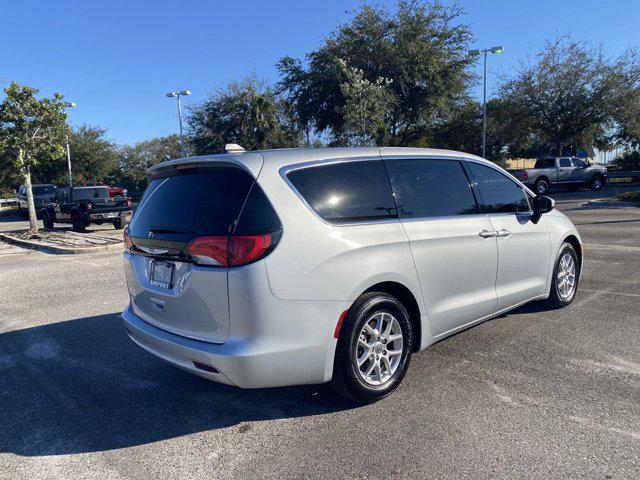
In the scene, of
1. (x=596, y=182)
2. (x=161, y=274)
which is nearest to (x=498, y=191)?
(x=161, y=274)

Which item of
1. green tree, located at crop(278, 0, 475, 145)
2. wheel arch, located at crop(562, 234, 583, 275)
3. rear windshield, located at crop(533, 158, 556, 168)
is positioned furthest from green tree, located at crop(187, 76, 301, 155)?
wheel arch, located at crop(562, 234, 583, 275)

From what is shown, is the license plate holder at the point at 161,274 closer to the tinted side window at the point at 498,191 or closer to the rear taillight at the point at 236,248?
the rear taillight at the point at 236,248

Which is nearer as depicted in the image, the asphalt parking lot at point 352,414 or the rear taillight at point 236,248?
the asphalt parking lot at point 352,414

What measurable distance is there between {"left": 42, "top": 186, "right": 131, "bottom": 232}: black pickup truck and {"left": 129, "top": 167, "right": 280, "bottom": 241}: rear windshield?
15235 millimetres

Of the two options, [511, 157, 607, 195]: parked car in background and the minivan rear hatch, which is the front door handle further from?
[511, 157, 607, 195]: parked car in background

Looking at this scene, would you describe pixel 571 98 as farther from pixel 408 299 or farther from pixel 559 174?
pixel 408 299

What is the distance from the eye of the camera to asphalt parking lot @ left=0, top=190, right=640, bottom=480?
287 cm

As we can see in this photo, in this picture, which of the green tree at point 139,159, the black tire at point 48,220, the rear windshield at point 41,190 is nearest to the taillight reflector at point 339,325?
the black tire at point 48,220

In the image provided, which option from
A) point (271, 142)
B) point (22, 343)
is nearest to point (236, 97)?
point (271, 142)

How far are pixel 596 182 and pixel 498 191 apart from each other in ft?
86.0

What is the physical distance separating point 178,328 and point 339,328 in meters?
1.08

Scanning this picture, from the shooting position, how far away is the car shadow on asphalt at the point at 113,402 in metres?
3.29

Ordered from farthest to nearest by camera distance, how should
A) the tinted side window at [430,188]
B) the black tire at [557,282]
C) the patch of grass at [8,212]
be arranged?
the patch of grass at [8,212] < the black tire at [557,282] < the tinted side window at [430,188]

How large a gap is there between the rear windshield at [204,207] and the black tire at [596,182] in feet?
92.8
